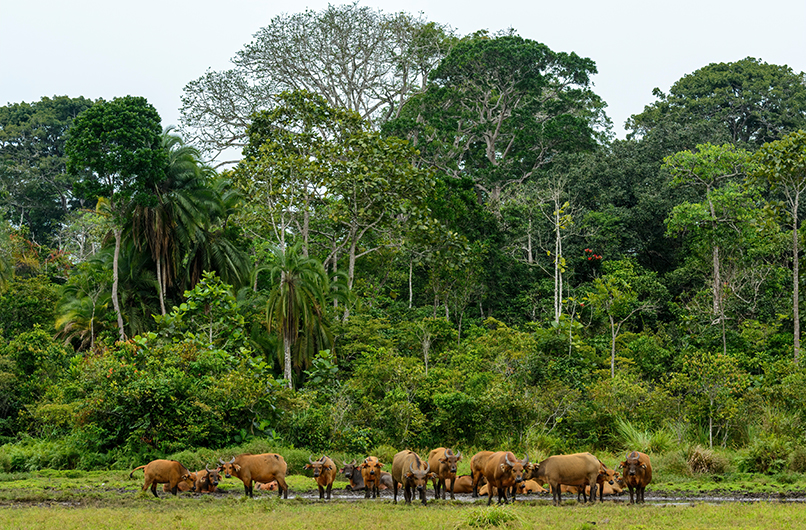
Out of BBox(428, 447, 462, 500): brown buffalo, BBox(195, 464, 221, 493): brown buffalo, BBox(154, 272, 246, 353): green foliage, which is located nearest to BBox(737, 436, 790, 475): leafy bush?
BBox(428, 447, 462, 500): brown buffalo

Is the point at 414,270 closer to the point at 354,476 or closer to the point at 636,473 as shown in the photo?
the point at 354,476

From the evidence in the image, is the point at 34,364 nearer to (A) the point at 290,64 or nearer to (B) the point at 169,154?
(B) the point at 169,154

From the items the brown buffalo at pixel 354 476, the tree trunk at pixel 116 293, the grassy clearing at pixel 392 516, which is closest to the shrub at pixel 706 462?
the grassy clearing at pixel 392 516

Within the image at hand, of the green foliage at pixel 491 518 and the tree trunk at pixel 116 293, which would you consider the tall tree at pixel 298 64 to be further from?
the green foliage at pixel 491 518

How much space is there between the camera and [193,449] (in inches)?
742

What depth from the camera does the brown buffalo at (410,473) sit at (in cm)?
1260

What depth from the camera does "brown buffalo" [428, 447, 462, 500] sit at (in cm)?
1309

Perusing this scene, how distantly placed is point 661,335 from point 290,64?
23.8 meters

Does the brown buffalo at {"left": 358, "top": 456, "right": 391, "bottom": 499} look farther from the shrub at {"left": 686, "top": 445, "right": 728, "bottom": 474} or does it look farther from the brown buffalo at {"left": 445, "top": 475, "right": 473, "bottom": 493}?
the shrub at {"left": 686, "top": 445, "right": 728, "bottom": 474}

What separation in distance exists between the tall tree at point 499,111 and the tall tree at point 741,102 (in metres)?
6.15

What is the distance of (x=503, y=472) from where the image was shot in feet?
42.3

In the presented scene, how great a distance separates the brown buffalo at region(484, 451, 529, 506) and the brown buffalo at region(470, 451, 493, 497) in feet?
1.08

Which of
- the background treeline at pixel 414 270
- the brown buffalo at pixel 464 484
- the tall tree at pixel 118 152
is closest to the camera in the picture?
the brown buffalo at pixel 464 484

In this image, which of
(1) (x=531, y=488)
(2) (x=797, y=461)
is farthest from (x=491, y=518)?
(2) (x=797, y=461)
